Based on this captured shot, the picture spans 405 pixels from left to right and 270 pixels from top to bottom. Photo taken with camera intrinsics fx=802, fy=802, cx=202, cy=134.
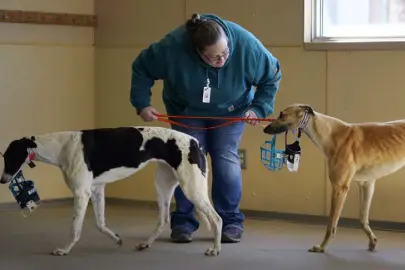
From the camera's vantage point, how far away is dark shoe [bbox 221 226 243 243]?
4.46 m

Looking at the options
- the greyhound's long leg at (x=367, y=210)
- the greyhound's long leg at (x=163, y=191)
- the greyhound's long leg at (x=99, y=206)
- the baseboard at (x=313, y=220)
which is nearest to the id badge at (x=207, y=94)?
the greyhound's long leg at (x=163, y=191)

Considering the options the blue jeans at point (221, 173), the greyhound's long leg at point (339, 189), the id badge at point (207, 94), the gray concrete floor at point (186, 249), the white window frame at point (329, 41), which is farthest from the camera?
the white window frame at point (329, 41)

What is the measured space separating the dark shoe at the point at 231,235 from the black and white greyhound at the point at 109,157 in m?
0.32

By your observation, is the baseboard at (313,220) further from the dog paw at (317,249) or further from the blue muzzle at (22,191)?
the blue muzzle at (22,191)

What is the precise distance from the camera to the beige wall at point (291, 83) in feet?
16.2

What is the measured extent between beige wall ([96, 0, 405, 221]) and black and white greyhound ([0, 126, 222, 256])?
1.24 metres

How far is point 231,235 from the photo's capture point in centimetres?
447

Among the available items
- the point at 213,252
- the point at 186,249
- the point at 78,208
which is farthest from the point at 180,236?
the point at 78,208

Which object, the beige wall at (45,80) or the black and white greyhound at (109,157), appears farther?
the beige wall at (45,80)

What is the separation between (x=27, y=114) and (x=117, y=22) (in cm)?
93

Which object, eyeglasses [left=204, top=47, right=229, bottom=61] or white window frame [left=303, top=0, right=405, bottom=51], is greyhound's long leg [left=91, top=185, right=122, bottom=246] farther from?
white window frame [left=303, top=0, right=405, bottom=51]

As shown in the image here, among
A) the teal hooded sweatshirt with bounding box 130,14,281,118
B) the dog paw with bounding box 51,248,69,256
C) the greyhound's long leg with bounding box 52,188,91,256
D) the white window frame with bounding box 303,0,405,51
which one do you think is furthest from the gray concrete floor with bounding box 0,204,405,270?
the white window frame with bounding box 303,0,405,51

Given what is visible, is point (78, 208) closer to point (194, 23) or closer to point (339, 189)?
point (194, 23)

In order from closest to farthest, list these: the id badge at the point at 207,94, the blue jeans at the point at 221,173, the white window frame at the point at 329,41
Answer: the id badge at the point at 207,94 < the blue jeans at the point at 221,173 < the white window frame at the point at 329,41
